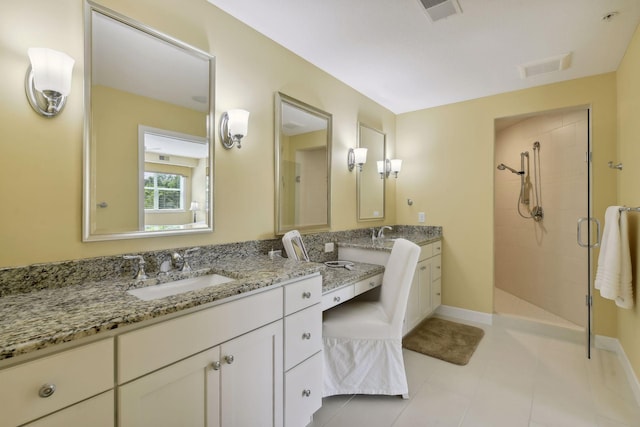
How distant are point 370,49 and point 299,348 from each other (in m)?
2.15

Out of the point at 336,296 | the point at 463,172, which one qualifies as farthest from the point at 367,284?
the point at 463,172

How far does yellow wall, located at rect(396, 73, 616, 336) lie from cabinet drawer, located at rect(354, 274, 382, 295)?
1528 millimetres

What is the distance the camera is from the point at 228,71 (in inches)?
72.3

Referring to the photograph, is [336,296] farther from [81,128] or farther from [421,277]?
[81,128]

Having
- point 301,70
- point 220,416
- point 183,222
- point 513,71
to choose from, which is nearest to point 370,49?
point 301,70

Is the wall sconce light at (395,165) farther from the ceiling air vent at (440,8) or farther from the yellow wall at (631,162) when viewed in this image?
the yellow wall at (631,162)

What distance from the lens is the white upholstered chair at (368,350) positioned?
1.84 meters

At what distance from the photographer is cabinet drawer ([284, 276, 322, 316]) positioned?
1.45 m

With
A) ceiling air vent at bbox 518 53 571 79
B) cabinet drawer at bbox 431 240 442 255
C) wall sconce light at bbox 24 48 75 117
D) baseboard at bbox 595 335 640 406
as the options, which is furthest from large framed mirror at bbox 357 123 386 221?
wall sconce light at bbox 24 48 75 117

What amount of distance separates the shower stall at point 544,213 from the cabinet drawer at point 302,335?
282 centimetres

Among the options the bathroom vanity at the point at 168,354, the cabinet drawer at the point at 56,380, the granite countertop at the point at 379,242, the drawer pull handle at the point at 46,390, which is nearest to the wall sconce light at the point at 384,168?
the granite countertop at the point at 379,242

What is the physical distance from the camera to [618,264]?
6.44 feet

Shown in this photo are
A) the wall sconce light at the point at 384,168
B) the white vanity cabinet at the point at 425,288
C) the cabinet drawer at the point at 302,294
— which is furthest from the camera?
the wall sconce light at the point at 384,168

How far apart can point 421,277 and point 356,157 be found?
1.34 metres
